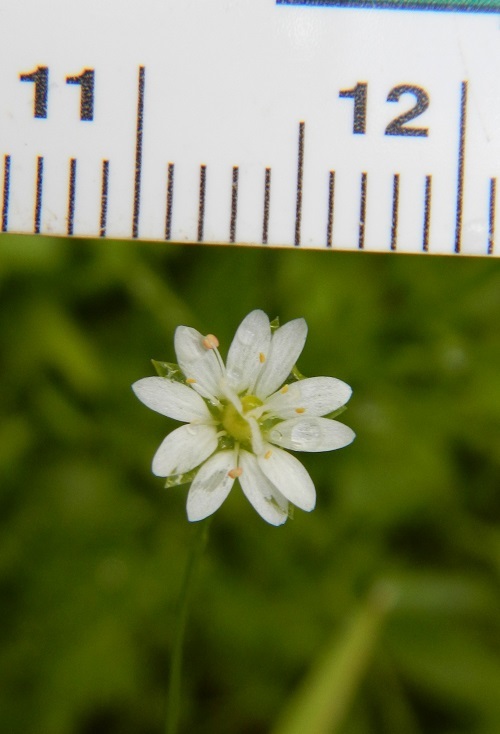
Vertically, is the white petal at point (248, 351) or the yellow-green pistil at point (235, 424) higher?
the white petal at point (248, 351)

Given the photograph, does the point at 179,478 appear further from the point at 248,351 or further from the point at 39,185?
the point at 39,185

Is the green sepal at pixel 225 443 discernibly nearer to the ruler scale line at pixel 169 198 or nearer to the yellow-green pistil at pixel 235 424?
the yellow-green pistil at pixel 235 424

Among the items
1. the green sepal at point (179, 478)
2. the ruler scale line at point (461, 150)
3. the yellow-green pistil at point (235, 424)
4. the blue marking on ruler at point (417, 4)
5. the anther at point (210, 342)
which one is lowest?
the green sepal at point (179, 478)

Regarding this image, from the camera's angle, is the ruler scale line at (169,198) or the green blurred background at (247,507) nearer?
the ruler scale line at (169,198)

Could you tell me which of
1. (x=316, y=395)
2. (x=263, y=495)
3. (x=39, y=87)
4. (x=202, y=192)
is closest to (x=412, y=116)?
(x=202, y=192)

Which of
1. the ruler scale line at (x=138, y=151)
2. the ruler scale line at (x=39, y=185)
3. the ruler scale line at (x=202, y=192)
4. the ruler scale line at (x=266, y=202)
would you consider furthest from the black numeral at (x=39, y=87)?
the ruler scale line at (x=266, y=202)

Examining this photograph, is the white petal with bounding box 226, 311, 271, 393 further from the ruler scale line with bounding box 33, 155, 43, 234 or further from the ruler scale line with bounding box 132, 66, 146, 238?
the ruler scale line with bounding box 33, 155, 43, 234
